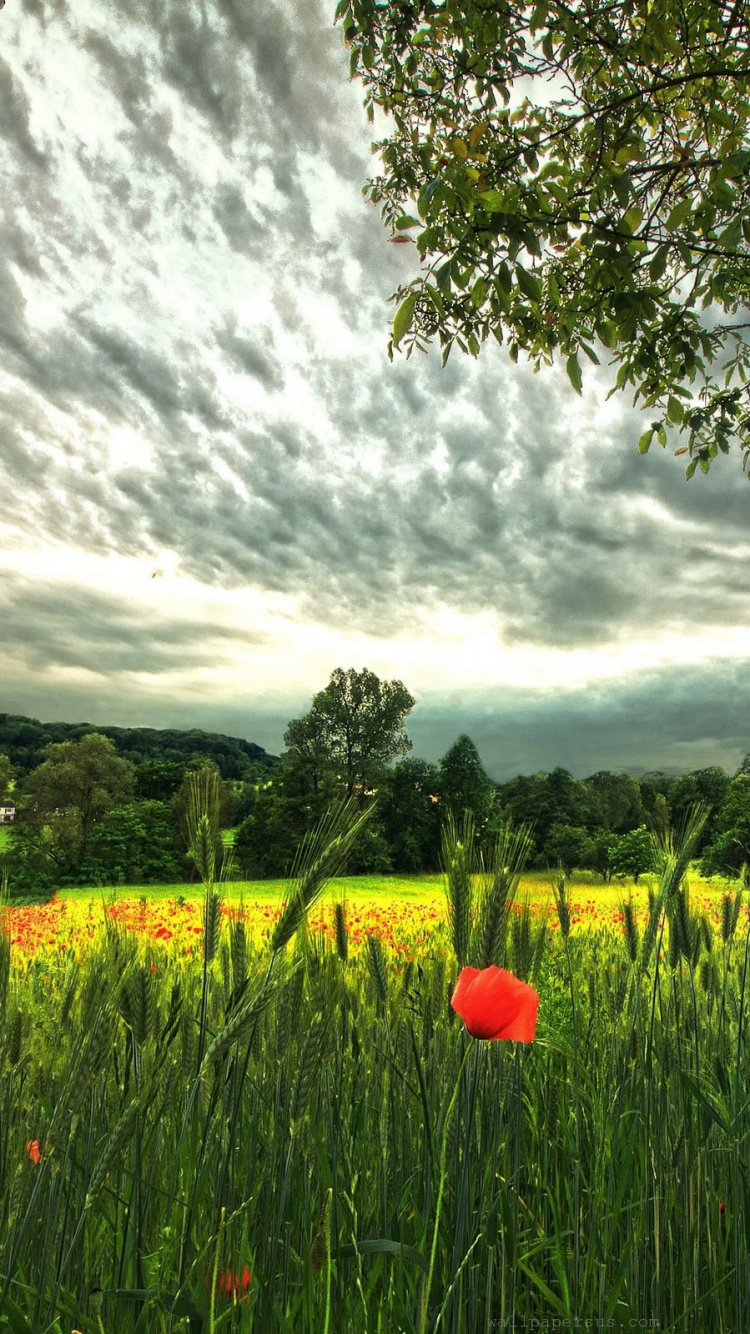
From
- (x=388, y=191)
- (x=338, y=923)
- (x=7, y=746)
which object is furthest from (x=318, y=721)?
(x=338, y=923)

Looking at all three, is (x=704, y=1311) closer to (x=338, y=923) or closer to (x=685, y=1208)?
(x=685, y=1208)

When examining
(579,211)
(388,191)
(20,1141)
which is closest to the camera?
(20,1141)

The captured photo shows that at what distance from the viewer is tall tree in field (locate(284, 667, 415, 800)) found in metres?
42.1

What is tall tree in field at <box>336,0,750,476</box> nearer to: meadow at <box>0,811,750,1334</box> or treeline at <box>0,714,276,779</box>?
meadow at <box>0,811,750,1334</box>

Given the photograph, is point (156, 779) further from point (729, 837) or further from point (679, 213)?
point (679, 213)

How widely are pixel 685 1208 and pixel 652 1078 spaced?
0.25 m

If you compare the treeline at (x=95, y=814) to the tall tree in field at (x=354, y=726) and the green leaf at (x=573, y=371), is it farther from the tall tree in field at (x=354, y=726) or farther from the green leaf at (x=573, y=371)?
the green leaf at (x=573, y=371)

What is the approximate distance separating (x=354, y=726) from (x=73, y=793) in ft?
53.2

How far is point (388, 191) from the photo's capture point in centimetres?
668

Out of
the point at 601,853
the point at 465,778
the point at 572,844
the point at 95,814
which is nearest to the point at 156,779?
the point at 95,814

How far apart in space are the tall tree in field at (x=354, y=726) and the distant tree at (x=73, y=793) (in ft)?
33.7

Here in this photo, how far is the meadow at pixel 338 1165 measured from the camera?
115 centimetres

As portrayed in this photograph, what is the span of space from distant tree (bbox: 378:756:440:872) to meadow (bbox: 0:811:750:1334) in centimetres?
2984

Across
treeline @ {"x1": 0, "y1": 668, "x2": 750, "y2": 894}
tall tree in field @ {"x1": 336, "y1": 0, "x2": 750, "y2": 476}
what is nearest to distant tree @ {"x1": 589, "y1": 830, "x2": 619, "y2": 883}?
treeline @ {"x1": 0, "y1": 668, "x2": 750, "y2": 894}
